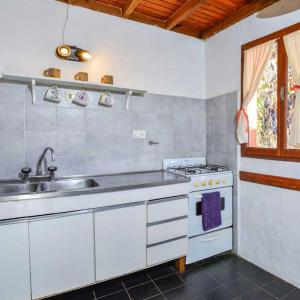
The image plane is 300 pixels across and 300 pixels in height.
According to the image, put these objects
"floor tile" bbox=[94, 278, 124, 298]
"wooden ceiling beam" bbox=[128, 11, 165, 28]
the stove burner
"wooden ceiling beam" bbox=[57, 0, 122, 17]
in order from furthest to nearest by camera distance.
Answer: "wooden ceiling beam" bbox=[128, 11, 165, 28] → the stove burner → "wooden ceiling beam" bbox=[57, 0, 122, 17] → "floor tile" bbox=[94, 278, 124, 298]

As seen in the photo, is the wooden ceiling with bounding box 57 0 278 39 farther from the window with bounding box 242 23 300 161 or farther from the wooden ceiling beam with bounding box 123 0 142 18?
the window with bounding box 242 23 300 161

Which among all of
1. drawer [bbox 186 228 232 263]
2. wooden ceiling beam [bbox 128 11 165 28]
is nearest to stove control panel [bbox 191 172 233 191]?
drawer [bbox 186 228 232 263]

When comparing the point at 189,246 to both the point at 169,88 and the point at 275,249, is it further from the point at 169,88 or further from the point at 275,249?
the point at 169,88

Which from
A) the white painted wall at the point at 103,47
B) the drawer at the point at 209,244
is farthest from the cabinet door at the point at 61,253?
the white painted wall at the point at 103,47

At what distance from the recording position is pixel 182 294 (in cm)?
178

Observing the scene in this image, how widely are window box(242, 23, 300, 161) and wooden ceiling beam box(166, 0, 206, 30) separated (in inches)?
25.3

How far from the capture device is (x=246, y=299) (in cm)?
171

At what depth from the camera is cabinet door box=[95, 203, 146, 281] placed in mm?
1706

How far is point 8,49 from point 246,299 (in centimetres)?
280

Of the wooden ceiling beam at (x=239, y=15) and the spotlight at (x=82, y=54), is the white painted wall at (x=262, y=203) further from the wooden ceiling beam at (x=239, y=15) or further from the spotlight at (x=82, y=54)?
the spotlight at (x=82, y=54)

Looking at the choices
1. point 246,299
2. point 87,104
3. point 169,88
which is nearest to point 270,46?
point 169,88

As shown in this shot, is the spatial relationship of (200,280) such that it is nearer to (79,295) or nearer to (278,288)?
(278,288)

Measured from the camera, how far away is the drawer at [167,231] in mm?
1898

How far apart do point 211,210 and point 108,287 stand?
3.77 feet
